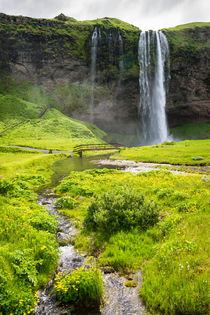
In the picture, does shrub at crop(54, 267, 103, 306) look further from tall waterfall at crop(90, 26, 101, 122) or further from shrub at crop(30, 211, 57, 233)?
tall waterfall at crop(90, 26, 101, 122)

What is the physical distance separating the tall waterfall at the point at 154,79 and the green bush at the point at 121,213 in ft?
326

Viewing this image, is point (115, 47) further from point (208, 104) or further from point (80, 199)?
point (80, 199)

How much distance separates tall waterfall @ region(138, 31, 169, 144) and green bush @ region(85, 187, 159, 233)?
3909 inches

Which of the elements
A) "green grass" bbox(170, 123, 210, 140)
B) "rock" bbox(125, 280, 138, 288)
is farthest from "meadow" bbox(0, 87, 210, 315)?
"green grass" bbox(170, 123, 210, 140)

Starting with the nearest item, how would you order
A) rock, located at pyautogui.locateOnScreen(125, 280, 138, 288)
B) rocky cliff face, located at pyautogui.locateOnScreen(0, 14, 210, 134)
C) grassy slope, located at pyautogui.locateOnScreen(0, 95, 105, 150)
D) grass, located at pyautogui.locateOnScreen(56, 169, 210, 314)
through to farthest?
grass, located at pyautogui.locateOnScreen(56, 169, 210, 314) → rock, located at pyautogui.locateOnScreen(125, 280, 138, 288) → grassy slope, located at pyautogui.locateOnScreen(0, 95, 105, 150) → rocky cliff face, located at pyautogui.locateOnScreen(0, 14, 210, 134)

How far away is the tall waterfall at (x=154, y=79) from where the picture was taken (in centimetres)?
10238

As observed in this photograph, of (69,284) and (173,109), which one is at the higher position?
(173,109)

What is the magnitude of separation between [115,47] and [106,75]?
596 inches

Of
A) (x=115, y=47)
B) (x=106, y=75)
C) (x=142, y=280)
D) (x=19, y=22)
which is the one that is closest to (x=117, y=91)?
(x=106, y=75)

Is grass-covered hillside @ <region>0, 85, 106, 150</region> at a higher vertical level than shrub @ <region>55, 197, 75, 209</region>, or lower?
higher

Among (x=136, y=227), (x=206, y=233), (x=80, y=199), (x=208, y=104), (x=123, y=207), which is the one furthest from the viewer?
(x=208, y=104)

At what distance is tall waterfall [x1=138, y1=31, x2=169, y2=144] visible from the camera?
102375 millimetres

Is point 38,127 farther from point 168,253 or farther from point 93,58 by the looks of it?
point 168,253

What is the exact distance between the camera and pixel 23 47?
11019 centimetres
